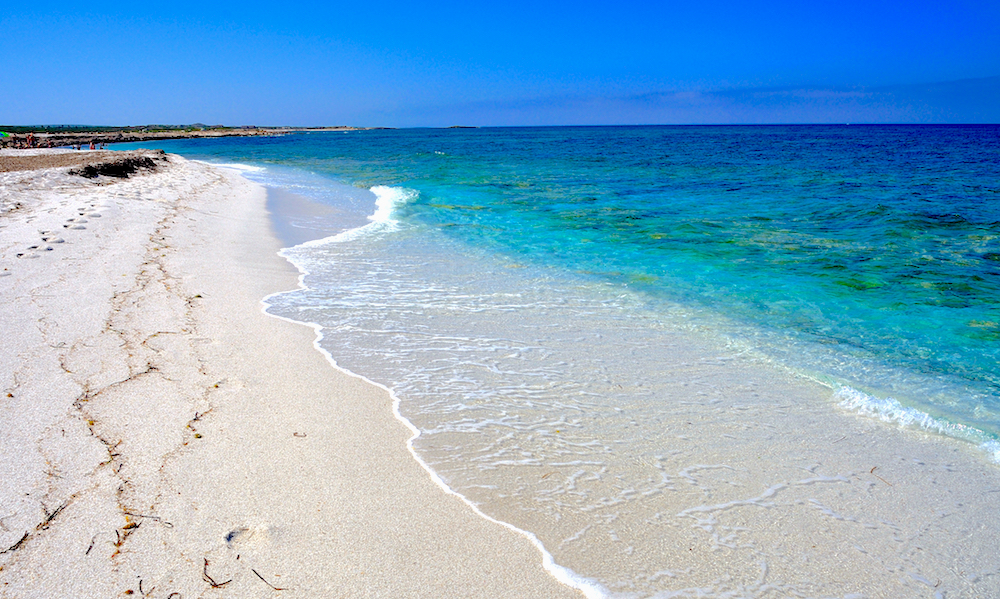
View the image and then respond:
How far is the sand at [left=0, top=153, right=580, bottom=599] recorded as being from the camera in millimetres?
2375

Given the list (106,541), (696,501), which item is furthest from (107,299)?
(696,501)

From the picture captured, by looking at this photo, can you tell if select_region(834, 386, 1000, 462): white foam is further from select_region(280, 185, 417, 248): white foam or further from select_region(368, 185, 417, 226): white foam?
select_region(368, 185, 417, 226): white foam

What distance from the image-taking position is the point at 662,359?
509 cm

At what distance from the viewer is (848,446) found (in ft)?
12.2

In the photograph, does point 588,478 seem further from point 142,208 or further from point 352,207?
point 352,207

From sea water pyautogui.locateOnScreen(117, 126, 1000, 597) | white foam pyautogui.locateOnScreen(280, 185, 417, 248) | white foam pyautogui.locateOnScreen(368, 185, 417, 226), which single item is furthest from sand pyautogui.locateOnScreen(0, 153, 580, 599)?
white foam pyautogui.locateOnScreen(368, 185, 417, 226)

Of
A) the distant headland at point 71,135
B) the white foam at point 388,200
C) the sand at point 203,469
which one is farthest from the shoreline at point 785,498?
the distant headland at point 71,135

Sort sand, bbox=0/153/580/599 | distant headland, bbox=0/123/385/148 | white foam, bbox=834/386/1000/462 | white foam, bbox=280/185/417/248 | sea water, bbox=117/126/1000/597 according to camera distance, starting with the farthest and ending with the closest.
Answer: distant headland, bbox=0/123/385/148, white foam, bbox=280/185/417/248, white foam, bbox=834/386/1000/462, sea water, bbox=117/126/1000/597, sand, bbox=0/153/580/599

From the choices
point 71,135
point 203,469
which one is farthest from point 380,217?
point 71,135

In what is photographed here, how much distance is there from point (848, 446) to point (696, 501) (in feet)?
4.65

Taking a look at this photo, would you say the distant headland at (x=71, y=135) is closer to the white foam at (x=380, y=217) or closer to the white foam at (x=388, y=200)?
the white foam at (x=388, y=200)

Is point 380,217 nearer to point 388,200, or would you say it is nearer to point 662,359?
point 388,200

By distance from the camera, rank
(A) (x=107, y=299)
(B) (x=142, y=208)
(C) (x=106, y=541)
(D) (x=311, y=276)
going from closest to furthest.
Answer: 1. (C) (x=106, y=541)
2. (A) (x=107, y=299)
3. (D) (x=311, y=276)
4. (B) (x=142, y=208)

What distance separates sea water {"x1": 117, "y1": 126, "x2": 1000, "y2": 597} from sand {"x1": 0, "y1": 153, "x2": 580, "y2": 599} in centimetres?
38
